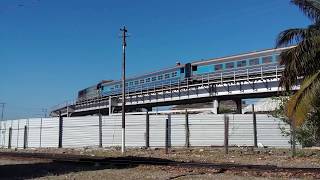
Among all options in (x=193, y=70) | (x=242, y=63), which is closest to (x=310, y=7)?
(x=242, y=63)

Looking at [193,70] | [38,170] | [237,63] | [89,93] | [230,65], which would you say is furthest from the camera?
[89,93]

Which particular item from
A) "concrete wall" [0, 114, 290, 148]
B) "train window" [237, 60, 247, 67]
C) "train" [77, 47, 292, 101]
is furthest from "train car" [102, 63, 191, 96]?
"concrete wall" [0, 114, 290, 148]

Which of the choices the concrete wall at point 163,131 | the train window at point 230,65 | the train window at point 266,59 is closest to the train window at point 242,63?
the train window at point 230,65

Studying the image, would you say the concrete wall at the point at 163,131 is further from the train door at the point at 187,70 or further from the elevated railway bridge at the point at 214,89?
the train door at the point at 187,70

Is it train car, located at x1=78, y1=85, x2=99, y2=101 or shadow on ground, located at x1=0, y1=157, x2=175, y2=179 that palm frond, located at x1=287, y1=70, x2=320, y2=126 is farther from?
train car, located at x1=78, y1=85, x2=99, y2=101

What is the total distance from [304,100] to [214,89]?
43134 millimetres

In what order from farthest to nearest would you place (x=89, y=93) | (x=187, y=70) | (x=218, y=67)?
(x=89, y=93) < (x=187, y=70) < (x=218, y=67)

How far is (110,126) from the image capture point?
47875 millimetres

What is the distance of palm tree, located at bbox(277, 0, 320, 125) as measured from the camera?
21906mm

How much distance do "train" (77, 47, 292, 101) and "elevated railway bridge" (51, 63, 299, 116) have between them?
0.35 meters

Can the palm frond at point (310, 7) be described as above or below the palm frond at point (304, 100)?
above

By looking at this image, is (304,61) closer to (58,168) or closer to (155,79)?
(58,168)

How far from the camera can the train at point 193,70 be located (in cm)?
5875

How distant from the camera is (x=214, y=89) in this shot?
213 feet
